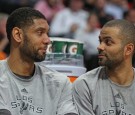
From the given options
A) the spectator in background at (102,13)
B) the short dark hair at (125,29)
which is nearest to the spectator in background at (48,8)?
the spectator in background at (102,13)

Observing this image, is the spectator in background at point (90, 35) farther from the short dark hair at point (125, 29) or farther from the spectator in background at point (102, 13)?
the short dark hair at point (125, 29)

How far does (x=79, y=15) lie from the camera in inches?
340

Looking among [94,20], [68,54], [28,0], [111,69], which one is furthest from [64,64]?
[28,0]

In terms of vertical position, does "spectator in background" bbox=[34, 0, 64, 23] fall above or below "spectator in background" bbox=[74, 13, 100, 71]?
above

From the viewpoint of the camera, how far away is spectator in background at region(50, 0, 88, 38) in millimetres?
8328

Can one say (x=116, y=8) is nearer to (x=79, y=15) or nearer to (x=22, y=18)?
(x=79, y=15)

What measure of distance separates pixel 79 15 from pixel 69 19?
0.20 meters

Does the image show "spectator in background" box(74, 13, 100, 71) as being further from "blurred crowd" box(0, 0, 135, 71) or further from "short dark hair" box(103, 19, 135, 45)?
"short dark hair" box(103, 19, 135, 45)

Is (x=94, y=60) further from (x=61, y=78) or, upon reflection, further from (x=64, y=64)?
(x=61, y=78)

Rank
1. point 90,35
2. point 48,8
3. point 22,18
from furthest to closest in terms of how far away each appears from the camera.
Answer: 1. point 48,8
2. point 90,35
3. point 22,18

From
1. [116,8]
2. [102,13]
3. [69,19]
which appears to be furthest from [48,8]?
[116,8]

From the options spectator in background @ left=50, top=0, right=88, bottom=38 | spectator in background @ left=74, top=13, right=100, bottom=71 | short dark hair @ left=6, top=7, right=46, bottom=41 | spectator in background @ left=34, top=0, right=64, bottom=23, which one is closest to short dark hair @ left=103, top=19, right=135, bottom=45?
short dark hair @ left=6, top=7, right=46, bottom=41

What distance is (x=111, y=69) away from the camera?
13.4 feet

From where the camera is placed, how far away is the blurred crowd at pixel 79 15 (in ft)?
25.5
